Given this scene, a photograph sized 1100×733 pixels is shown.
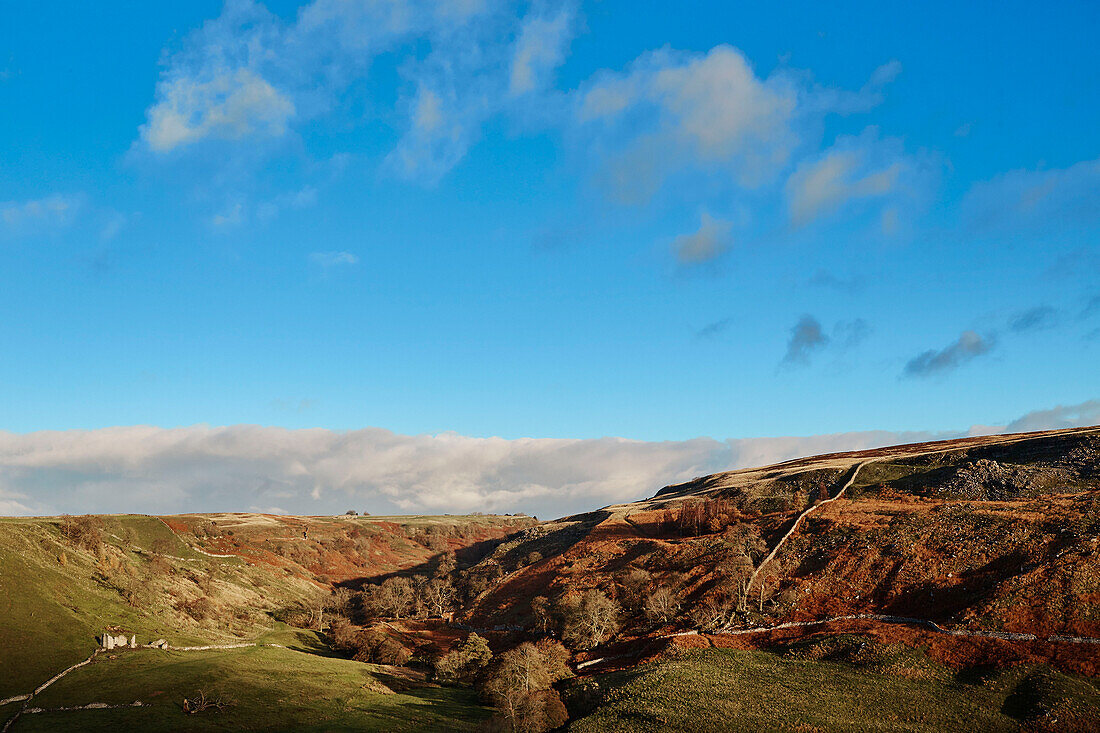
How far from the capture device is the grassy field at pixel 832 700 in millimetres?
42781

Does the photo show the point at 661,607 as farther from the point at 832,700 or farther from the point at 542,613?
the point at 832,700

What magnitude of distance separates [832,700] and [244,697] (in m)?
50.9

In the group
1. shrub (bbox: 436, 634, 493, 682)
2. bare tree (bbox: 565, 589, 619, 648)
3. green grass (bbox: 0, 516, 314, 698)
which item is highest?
green grass (bbox: 0, 516, 314, 698)

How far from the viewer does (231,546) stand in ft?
437

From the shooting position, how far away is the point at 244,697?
1977 inches

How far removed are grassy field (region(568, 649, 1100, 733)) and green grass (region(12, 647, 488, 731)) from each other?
1741 centimetres

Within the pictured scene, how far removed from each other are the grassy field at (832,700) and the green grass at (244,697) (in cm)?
1741

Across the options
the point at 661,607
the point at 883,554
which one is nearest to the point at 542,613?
the point at 661,607

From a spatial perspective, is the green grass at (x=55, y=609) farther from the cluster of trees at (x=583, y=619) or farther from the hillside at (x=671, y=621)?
the cluster of trees at (x=583, y=619)

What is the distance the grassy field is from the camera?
4278 centimetres

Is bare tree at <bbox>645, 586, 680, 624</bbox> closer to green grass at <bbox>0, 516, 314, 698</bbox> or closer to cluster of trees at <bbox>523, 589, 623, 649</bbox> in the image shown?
cluster of trees at <bbox>523, 589, 623, 649</bbox>

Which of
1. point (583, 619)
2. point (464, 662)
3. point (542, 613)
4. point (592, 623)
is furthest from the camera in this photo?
point (542, 613)

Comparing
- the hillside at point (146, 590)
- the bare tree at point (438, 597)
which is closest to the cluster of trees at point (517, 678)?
the hillside at point (146, 590)

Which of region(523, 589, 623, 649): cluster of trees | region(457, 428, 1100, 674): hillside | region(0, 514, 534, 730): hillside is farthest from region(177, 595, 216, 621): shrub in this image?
region(523, 589, 623, 649): cluster of trees
